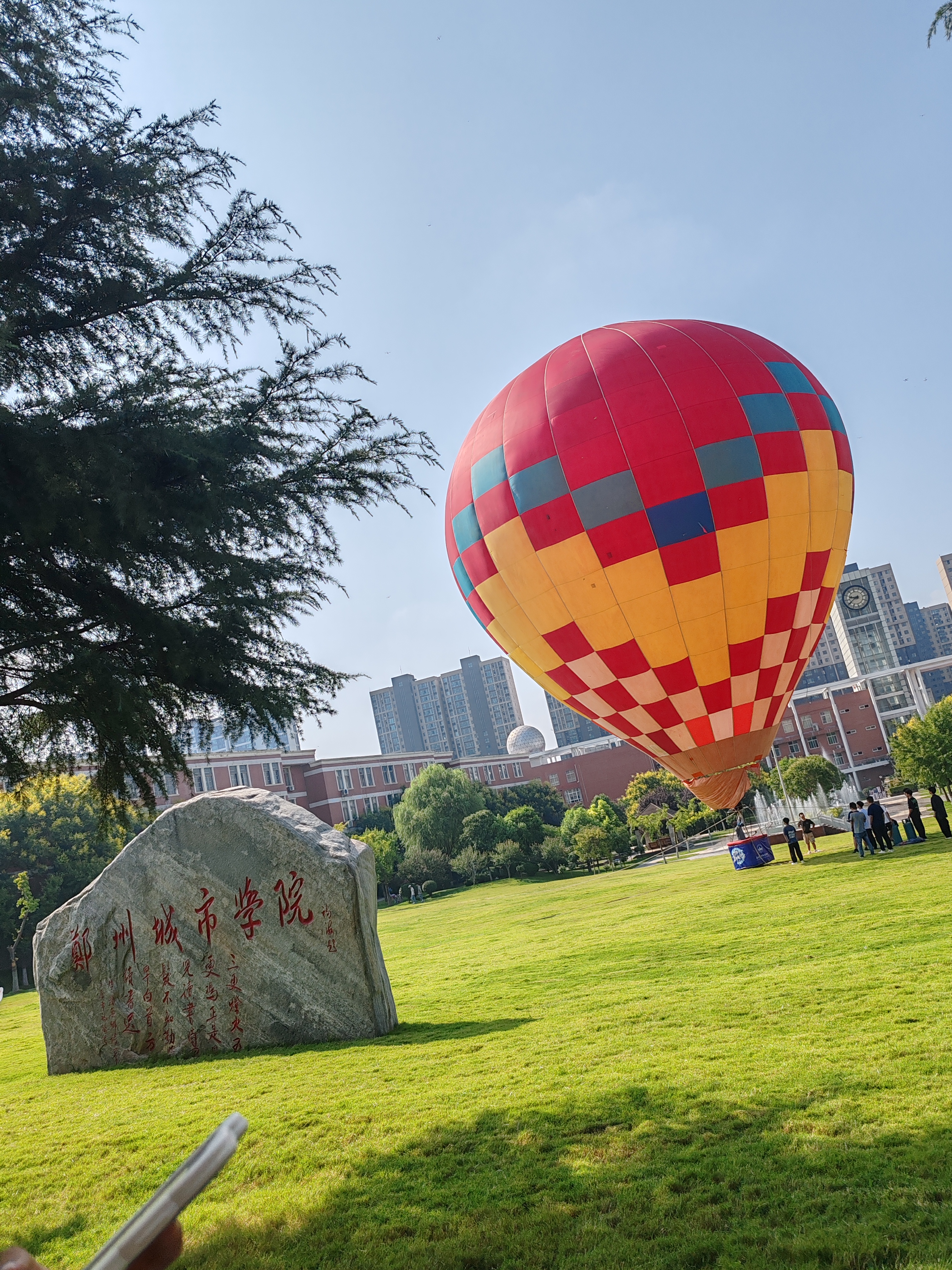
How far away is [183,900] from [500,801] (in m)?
49.3

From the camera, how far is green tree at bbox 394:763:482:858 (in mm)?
49000

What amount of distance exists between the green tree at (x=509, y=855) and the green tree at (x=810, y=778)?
13547 millimetres

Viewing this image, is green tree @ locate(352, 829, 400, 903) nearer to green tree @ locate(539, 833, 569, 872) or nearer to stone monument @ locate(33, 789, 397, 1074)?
green tree @ locate(539, 833, 569, 872)

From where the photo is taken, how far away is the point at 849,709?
76375mm

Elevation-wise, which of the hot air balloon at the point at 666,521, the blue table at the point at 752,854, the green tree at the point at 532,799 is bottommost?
the blue table at the point at 752,854

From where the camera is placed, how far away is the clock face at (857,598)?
100 metres

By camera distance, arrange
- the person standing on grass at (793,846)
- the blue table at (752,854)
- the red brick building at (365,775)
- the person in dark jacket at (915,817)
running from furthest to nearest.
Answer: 1. the red brick building at (365,775)
2. the blue table at (752,854)
3. the person standing on grass at (793,846)
4. the person in dark jacket at (915,817)

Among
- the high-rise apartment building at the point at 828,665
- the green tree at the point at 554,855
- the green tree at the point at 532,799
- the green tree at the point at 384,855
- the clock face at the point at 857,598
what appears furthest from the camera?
the high-rise apartment building at the point at 828,665

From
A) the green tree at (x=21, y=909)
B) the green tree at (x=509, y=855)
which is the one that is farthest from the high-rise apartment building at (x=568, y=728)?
the green tree at (x=21, y=909)

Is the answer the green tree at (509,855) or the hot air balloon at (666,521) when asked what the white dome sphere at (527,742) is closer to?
the green tree at (509,855)

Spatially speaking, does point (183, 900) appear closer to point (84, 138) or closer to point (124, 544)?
point (124, 544)

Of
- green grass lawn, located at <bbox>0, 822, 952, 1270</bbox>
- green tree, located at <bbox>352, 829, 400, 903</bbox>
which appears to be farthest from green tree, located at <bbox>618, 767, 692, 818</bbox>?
green grass lawn, located at <bbox>0, 822, 952, 1270</bbox>

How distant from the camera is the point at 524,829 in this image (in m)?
45.2

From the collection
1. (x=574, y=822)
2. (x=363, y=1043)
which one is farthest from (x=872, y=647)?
(x=363, y=1043)
